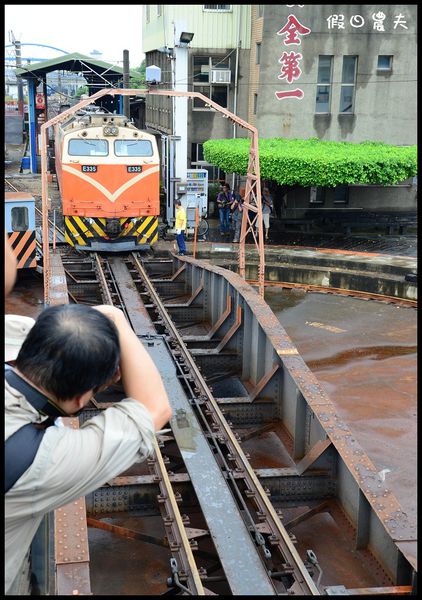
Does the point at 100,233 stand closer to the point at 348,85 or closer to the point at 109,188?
the point at 109,188

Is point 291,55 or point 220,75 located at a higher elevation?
point 291,55

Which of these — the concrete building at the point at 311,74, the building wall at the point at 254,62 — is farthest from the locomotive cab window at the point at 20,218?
the building wall at the point at 254,62

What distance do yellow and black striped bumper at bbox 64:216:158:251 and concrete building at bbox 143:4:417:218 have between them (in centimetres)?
562

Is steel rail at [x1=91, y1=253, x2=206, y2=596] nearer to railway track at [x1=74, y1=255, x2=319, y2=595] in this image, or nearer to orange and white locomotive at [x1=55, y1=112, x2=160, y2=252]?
railway track at [x1=74, y1=255, x2=319, y2=595]

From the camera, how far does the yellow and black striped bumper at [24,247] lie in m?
14.8

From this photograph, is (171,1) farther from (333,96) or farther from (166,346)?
(333,96)

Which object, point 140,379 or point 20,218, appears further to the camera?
point 20,218

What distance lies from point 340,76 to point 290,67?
170cm

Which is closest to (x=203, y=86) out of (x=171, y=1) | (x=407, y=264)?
(x=407, y=264)

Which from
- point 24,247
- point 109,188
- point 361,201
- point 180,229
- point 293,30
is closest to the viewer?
point 24,247

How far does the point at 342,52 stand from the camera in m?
22.5

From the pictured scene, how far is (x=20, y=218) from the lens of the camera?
Answer: 14852 millimetres

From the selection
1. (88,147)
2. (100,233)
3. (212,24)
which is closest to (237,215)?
(100,233)

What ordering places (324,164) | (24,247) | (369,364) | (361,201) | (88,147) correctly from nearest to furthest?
1. (369,364)
2. (24,247)
3. (88,147)
4. (324,164)
5. (361,201)
